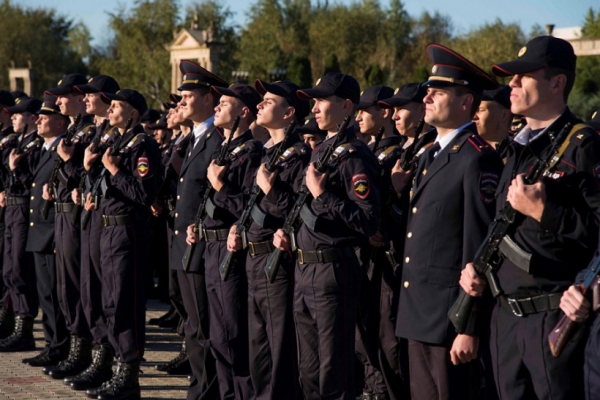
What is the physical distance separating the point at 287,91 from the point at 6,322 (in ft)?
16.0

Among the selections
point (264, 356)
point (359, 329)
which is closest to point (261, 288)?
point (264, 356)

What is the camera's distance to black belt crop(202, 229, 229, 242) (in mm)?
6582

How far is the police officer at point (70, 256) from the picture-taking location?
318 inches

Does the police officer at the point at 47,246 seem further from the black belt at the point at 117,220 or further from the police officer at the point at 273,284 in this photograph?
the police officer at the point at 273,284

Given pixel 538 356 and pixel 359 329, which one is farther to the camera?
pixel 359 329

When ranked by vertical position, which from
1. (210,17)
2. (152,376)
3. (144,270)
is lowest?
(152,376)

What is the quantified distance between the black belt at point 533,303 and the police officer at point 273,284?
218cm

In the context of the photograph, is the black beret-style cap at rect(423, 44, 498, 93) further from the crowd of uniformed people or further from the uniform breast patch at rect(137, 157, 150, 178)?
the uniform breast patch at rect(137, 157, 150, 178)

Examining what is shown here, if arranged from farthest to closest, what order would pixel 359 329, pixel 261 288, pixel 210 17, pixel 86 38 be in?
pixel 86 38, pixel 210 17, pixel 359 329, pixel 261 288

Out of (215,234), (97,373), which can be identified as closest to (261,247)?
(215,234)

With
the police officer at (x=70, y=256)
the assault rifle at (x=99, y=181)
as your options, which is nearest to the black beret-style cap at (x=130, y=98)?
the assault rifle at (x=99, y=181)

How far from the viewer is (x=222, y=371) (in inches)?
259

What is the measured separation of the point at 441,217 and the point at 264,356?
199 centimetres

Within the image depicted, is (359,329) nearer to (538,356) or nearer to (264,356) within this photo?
(264,356)
